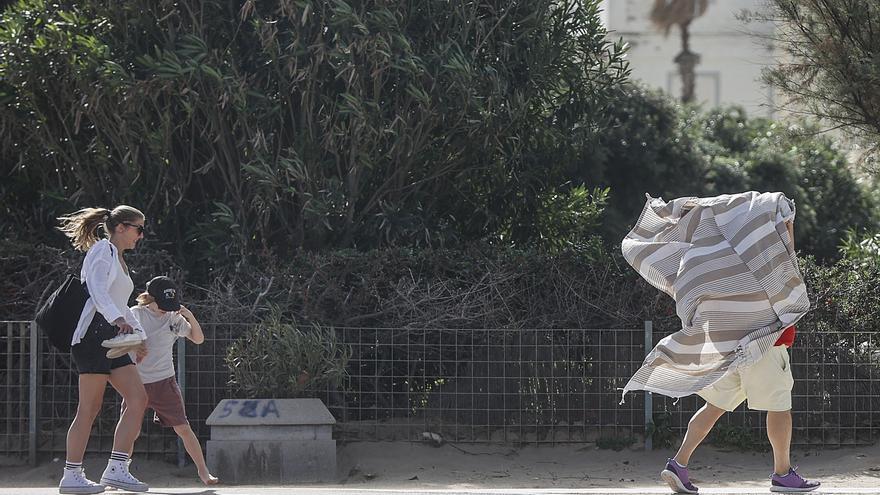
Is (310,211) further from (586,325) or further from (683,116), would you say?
(683,116)

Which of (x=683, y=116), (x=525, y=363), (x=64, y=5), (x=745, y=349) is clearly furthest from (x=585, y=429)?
(x=683, y=116)

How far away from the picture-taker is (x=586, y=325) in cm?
951

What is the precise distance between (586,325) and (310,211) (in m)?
2.47

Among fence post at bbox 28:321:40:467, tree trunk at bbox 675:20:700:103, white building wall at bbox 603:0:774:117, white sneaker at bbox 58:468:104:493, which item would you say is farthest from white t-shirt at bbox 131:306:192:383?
tree trunk at bbox 675:20:700:103

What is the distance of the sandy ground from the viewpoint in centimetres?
830

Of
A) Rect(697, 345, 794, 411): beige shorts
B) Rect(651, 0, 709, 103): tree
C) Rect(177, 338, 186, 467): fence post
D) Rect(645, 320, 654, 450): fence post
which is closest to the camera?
Rect(697, 345, 794, 411): beige shorts

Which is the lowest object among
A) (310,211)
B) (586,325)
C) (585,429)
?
(585,429)

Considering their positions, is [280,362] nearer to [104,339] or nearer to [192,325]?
[192,325]

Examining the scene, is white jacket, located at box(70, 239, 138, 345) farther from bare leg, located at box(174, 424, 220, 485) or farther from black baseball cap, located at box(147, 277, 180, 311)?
bare leg, located at box(174, 424, 220, 485)

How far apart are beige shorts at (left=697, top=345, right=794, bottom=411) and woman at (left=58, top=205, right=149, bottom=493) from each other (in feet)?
10.9

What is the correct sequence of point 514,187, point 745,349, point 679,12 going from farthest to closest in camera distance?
point 679,12 < point 514,187 < point 745,349

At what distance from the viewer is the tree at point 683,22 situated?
160 ft

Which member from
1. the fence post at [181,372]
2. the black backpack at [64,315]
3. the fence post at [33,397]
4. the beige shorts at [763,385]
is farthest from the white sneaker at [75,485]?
the beige shorts at [763,385]

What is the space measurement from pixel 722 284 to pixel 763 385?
60 centimetres
